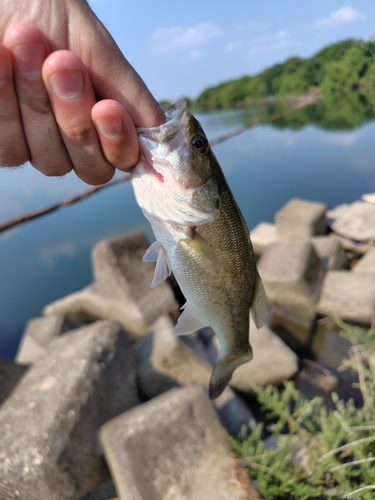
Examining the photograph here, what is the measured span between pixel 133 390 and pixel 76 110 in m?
3.01

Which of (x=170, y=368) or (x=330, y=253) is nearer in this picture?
(x=170, y=368)

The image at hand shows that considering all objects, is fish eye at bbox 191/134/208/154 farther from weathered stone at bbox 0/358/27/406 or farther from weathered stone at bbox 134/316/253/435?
weathered stone at bbox 0/358/27/406

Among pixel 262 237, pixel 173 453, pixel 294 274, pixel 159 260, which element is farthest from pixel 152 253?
pixel 262 237

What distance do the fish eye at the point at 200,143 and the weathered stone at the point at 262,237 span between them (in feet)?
20.8

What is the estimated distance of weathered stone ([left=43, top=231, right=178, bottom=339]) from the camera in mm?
5109

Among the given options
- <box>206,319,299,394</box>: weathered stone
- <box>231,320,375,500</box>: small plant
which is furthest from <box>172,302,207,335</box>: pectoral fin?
<box>206,319,299,394</box>: weathered stone

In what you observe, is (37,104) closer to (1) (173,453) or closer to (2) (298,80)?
(1) (173,453)

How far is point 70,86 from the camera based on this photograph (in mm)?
1243

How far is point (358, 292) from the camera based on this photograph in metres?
5.33

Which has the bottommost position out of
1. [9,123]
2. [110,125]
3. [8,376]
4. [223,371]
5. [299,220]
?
[299,220]

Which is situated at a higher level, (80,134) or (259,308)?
(80,134)

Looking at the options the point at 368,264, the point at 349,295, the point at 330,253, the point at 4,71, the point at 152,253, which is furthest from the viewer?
the point at 330,253

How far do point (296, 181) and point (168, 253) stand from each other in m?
13.5

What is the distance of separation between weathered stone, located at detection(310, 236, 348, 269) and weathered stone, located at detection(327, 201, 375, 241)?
4.18ft
